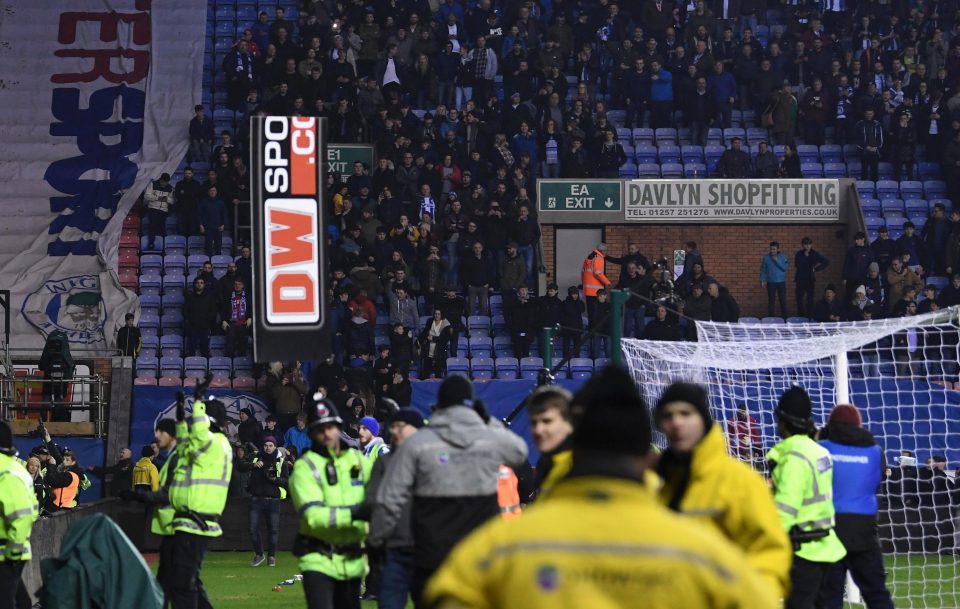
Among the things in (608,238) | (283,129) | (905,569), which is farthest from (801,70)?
(283,129)

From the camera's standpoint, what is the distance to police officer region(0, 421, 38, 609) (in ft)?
33.8

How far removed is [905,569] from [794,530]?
1008cm

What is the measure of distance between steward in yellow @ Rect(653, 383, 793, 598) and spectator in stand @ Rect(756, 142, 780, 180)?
2337 cm

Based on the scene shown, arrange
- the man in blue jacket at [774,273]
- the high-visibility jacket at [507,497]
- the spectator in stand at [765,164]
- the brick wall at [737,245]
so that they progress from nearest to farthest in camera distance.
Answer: the high-visibility jacket at [507,497], the man in blue jacket at [774,273], the spectator in stand at [765,164], the brick wall at [737,245]

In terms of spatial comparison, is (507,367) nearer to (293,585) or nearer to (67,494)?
(67,494)

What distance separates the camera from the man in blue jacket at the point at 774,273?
88.0 feet

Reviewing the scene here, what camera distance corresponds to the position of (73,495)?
62.3ft

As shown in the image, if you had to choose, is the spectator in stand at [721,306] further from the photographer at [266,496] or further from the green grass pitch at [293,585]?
the photographer at [266,496]

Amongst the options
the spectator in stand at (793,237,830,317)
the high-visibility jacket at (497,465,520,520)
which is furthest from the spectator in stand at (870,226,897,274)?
the high-visibility jacket at (497,465,520,520)

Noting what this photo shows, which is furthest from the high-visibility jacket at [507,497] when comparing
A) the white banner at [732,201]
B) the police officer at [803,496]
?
the white banner at [732,201]

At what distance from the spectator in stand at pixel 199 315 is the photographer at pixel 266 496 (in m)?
5.15

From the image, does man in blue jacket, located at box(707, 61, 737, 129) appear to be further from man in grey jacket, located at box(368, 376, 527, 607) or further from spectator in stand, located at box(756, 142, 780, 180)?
man in grey jacket, located at box(368, 376, 527, 607)

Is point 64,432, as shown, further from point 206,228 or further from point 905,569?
point 905,569

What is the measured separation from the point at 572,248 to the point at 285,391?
7.73 metres
